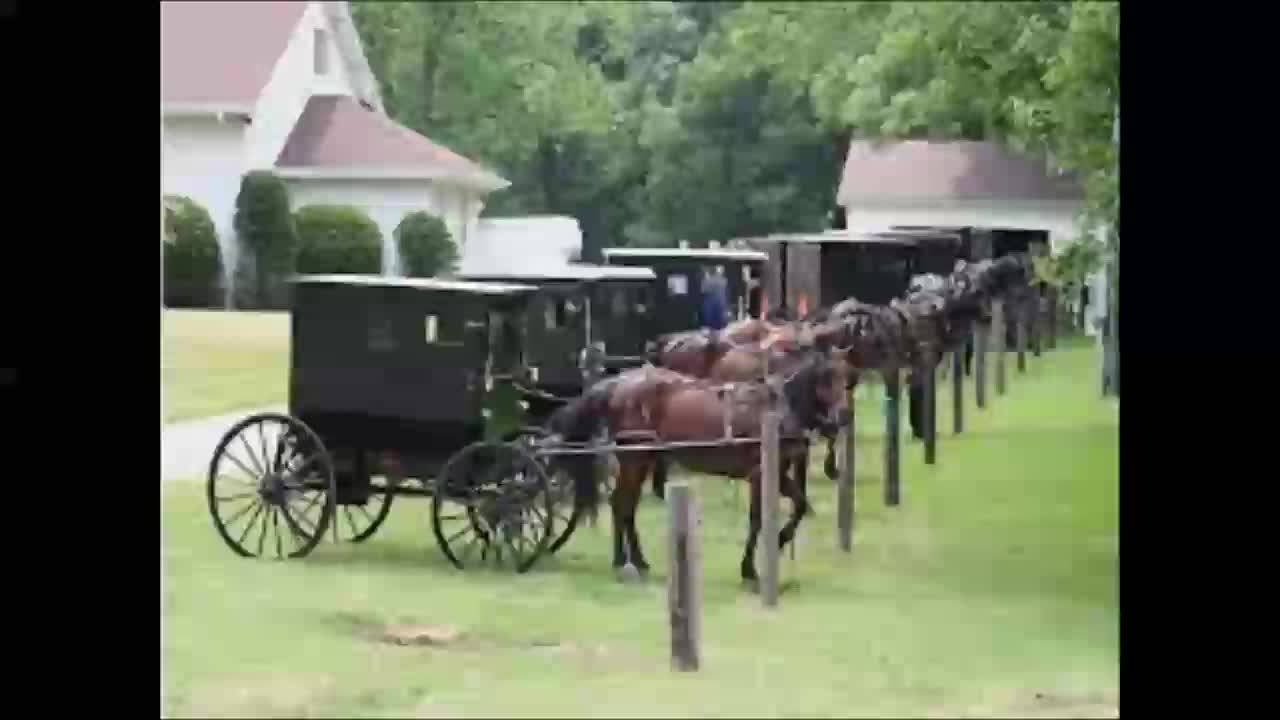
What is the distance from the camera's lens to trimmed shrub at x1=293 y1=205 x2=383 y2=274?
596cm

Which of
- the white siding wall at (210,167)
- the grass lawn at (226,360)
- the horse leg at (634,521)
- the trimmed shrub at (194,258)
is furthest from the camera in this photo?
the white siding wall at (210,167)

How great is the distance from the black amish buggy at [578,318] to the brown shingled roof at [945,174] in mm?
853

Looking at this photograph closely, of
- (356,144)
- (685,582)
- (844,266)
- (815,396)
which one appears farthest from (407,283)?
(685,582)

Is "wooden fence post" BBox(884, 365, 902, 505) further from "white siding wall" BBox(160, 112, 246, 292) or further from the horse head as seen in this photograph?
"white siding wall" BBox(160, 112, 246, 292)

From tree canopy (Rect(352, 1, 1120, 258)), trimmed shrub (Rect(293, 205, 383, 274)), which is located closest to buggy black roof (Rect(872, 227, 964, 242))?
tree canopy (Rect(352, 1, 1120, 258))

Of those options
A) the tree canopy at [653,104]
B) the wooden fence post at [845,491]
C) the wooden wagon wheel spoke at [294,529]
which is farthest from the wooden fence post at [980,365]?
the wooden wagon wheel spoke at [294,529]

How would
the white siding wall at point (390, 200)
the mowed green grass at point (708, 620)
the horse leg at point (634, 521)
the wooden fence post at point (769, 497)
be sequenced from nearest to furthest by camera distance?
Result: the mowed green grass at point (708, 620)
the wooden fence post at point (769, 497)
the horse leg at point (634, 521)
the white siding wall at point (390, 200)

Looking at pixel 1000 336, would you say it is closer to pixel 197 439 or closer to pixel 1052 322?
pixel 1052 322

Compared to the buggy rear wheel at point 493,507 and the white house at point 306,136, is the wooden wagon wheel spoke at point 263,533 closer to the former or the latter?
the buggy rear wheel at point 493,507

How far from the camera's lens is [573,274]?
247 inches

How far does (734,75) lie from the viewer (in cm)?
650

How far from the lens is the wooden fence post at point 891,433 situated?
6464mm
